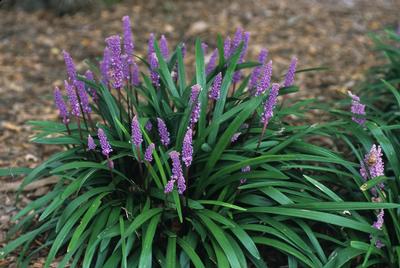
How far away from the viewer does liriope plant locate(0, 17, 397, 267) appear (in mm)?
3240

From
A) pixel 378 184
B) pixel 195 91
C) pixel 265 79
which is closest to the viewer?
pixel 195 91

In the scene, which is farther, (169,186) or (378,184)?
(378,184)

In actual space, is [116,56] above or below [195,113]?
above

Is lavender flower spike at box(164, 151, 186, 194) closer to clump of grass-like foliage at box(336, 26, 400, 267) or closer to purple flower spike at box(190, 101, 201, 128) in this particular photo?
purple flower spike at box(190, 101, 201, 128)

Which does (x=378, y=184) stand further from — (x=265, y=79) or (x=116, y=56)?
(x=116, y=56)

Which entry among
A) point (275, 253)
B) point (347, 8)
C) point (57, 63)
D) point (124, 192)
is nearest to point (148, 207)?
point (124, 192)

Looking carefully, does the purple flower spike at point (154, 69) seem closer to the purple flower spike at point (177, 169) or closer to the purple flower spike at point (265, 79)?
the purple flower spike at point (265, 79)

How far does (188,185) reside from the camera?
3.62 m

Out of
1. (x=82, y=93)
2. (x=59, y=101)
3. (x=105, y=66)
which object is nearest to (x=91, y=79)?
(x=105, y=66)

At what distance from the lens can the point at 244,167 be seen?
341 centimetres

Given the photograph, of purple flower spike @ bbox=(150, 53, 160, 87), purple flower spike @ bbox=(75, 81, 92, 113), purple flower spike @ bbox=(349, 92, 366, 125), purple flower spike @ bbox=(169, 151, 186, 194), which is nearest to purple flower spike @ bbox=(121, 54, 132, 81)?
purple flower spike @ bbox=(150, 53, 160, 87)

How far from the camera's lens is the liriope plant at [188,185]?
10.6ft

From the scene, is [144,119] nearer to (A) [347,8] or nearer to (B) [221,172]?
(B) [221,172]

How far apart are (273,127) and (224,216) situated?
0.77 meters
